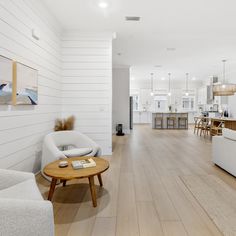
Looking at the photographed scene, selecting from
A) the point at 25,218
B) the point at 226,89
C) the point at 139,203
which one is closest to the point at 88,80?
the point at 139,203

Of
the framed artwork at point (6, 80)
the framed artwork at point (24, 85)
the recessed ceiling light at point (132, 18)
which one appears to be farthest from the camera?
the recessed ceiling light at point (132, 18)

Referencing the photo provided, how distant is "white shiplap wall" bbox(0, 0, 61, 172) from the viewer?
261 centimetres

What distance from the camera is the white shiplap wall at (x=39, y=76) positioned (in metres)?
2.61

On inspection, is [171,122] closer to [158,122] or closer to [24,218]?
[158,122]

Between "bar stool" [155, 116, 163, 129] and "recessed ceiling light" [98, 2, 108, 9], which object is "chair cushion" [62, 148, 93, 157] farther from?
"bar stool" [155, 116, 163, 129]

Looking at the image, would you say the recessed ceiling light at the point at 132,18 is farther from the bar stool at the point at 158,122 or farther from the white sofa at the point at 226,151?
the bar stool at the point at 158,122

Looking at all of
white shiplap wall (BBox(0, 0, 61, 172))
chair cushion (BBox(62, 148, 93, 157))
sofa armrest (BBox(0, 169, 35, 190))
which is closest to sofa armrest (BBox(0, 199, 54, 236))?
sofa armrest (BBox(0, 169, 35, 190))

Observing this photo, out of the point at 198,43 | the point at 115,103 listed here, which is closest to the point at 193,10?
the point at 198,43

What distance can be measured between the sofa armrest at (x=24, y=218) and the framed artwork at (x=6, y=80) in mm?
1671

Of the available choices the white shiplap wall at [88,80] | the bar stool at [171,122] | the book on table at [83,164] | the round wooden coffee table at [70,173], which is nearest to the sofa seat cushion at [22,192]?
the round wooden coffee table at [70,173]

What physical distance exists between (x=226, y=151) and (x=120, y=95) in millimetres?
5863

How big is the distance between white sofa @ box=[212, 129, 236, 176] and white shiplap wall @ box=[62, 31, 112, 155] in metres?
2.45

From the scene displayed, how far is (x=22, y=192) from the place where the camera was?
1.67 meters

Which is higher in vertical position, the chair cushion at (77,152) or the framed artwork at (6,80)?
the framed artwork at (6,80)
